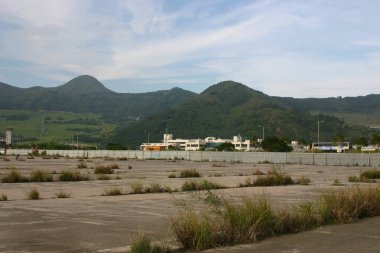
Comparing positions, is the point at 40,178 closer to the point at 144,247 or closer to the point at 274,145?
the point at 144,247

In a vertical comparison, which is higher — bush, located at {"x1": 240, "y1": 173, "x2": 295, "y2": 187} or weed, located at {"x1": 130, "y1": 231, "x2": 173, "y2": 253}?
weed, located at {"x1": 130, "y1": 231, "x2": 173, "y2": 253}

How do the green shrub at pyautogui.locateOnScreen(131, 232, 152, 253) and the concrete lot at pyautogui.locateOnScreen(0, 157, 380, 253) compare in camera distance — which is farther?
the concrete lot at pyautogui.locateOnScreen(0, 157, 380, 253)

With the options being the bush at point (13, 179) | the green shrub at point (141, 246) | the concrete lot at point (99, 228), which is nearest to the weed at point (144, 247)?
the green shrub at point (141, 246)

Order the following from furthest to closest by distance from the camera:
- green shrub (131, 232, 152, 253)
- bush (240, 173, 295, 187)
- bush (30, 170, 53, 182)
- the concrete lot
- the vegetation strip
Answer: bush (30, 170, 53, 182)
bush (240, 173, 295, 187)
the concrete lot
the vegetation strip
green shrub (131, 232, 152, 253)

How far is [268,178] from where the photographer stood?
2916 cm

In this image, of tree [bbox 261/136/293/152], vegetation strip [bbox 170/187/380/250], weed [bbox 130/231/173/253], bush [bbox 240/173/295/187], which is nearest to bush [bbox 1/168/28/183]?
bush [bbox 240/173/295/187]

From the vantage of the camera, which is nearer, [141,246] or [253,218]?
[141,246]

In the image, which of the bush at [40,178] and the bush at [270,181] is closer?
the bush at [270,181]

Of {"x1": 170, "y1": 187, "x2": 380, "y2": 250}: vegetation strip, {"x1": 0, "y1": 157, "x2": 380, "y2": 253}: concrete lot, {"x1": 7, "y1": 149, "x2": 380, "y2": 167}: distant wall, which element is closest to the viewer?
{"x1": 170, "y1": 187, "x2": 380, "y2": 250}: vegetation strip

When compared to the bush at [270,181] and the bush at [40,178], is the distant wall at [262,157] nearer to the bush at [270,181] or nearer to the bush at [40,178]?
the bush at [270,181]

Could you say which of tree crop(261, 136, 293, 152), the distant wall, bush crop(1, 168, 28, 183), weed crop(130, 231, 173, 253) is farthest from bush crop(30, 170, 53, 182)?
tree crop(261, 136, 293, 152)

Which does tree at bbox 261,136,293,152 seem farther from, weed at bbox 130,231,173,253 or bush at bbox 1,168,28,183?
weed at bbox 130,231,173,253

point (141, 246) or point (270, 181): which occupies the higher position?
point (141, 246)

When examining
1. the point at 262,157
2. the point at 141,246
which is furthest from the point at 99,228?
the point at 262,157
